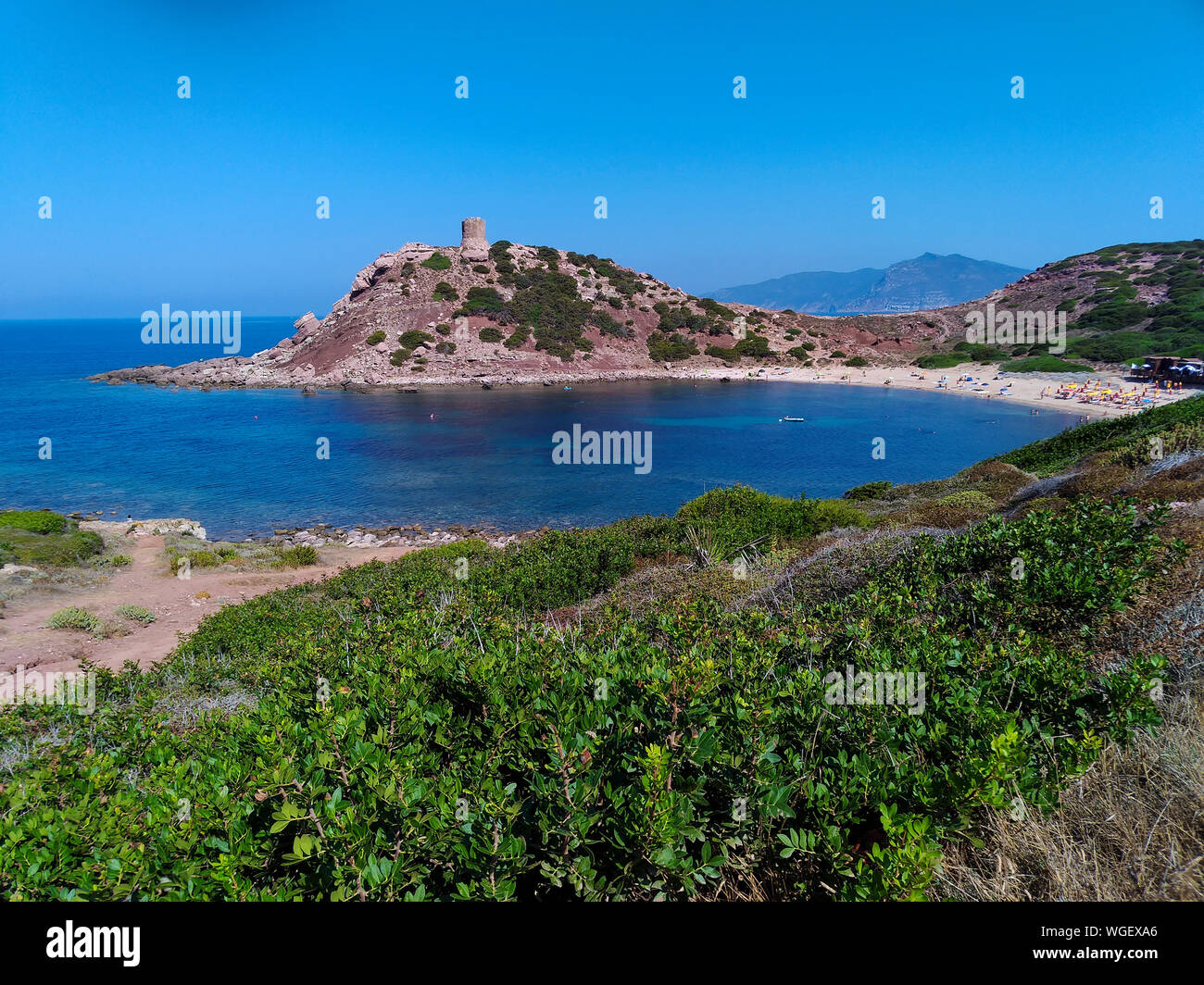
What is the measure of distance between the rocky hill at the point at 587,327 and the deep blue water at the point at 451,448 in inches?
289

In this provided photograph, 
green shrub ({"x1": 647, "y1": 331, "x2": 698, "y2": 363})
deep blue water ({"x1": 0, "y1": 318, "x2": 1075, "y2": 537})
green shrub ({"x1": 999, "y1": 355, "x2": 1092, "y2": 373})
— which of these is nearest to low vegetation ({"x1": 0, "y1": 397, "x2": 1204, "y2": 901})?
deep blue water ({"x1": 0, "y1": 318, "x2": 1075, "y2": 537})

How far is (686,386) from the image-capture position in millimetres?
74625

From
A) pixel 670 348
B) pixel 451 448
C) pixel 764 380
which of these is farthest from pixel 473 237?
pixel 451 448

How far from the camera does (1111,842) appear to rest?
9.80 ft

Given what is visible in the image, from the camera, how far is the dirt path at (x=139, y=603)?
13.8 meters

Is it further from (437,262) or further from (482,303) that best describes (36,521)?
(437,262)

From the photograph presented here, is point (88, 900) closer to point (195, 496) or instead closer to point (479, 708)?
point (479, 708)

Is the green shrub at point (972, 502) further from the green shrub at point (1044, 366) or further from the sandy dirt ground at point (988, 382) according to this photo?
the green shrub at point (1044, 366)

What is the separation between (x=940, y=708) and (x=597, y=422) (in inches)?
1958

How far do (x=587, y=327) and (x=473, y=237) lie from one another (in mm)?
25959

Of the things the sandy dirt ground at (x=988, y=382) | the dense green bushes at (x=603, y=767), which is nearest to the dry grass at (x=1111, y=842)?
the dense green bushes at (x=603, y=767)

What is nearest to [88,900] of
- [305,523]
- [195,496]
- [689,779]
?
[689,779]
